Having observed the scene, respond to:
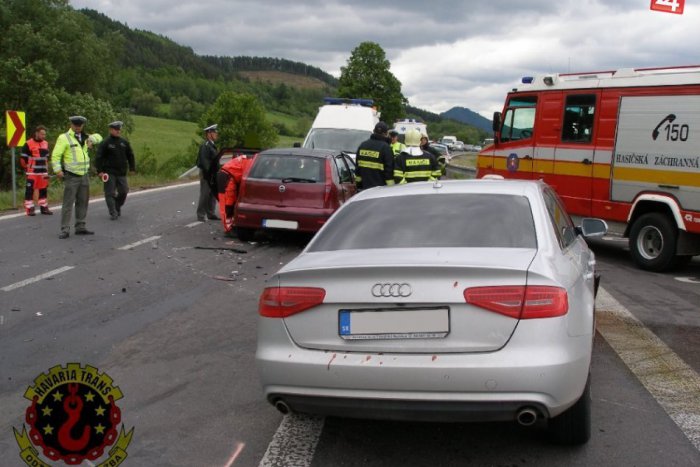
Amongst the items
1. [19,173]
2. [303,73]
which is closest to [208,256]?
[19,173]

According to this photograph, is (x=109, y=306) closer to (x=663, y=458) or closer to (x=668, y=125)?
(x=663, y=458)

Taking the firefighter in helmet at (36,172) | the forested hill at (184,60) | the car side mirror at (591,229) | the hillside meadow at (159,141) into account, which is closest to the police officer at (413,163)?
the car side mirror at (591,229)

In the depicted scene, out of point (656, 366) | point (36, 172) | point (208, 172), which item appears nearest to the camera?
point (656, 366)

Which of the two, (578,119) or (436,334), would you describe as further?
(578,119)

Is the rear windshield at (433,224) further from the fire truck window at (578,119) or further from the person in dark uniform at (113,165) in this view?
the person in dark uniform at (113,165)

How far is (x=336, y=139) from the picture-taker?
2045 centimetres

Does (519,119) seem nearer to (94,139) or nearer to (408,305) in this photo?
(94,139)

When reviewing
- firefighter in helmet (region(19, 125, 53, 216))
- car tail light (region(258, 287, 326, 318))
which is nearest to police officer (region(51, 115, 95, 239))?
firefighter in helmet (region(19, 125, 53, 216))

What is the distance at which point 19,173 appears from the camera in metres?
36.8

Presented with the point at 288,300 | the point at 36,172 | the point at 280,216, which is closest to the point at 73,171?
the point at 280,216

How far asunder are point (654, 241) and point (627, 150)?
1415 mm

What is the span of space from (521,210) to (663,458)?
62.1 inches

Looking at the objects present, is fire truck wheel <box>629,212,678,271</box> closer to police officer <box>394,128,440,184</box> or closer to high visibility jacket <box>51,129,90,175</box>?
police officer <box>394,128,440,184</box>

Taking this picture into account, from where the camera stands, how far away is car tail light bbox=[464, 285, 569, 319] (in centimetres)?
359
